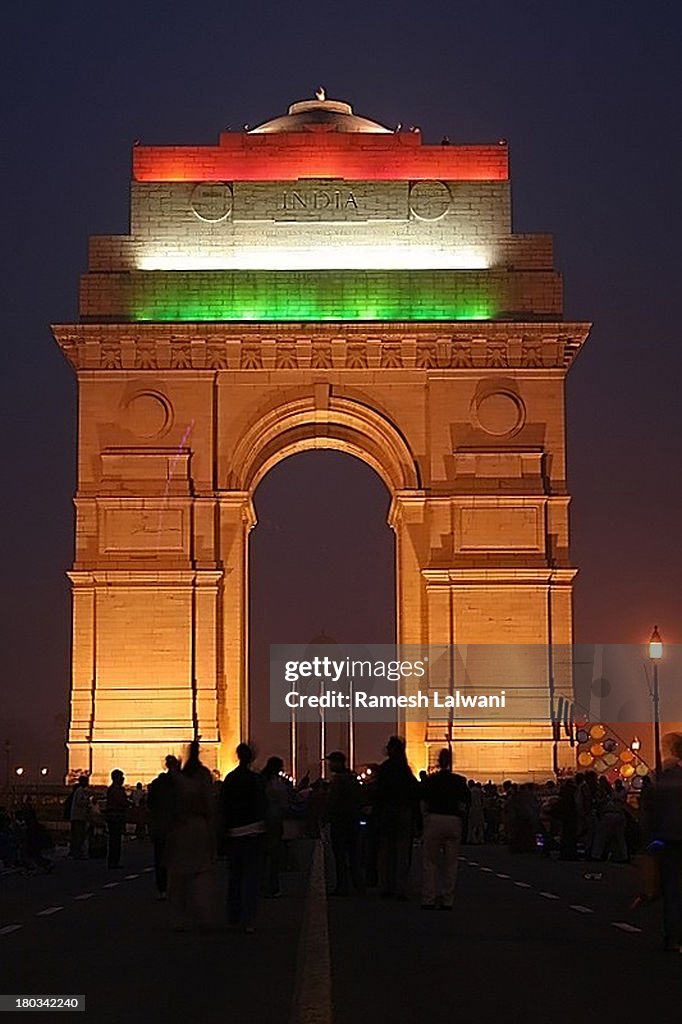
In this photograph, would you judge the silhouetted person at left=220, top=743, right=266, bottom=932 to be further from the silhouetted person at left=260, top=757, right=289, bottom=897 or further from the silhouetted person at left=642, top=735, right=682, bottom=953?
the silhouetted person at left=642, top=735, right=682, bottom=953

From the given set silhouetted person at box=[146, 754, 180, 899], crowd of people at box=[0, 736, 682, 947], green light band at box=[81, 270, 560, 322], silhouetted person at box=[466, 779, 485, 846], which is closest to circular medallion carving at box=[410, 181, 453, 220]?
green light band at box=[81, 270, 560, 322]

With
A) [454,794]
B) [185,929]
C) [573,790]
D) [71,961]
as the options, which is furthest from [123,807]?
[71,961]

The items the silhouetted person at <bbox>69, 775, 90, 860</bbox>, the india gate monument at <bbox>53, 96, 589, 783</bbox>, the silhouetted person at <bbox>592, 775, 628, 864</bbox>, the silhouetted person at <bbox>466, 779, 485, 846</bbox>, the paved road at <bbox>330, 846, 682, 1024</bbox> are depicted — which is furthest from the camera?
the india gate monument at <bbox>53, 96, 589, 783</bbox>

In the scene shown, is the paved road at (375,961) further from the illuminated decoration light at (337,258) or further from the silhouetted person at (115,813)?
the illuminated decoration light at (337,258)

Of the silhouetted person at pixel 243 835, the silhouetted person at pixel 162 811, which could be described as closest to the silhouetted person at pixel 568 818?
the silhouetted person at pixel 162 811

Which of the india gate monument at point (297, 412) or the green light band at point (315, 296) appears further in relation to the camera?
the green light band at point (315, 296)

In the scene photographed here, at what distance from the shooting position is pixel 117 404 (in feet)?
196

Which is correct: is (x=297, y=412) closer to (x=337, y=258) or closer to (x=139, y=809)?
(x=337, y=258)

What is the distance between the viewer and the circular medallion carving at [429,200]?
6047cm

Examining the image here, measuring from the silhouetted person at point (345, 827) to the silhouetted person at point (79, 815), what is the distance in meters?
12.7

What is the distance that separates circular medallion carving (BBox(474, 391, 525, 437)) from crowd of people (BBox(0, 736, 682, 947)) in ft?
58.2

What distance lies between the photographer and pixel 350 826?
93.8 feet

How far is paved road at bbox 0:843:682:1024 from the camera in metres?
14.8

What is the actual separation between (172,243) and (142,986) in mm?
45902
